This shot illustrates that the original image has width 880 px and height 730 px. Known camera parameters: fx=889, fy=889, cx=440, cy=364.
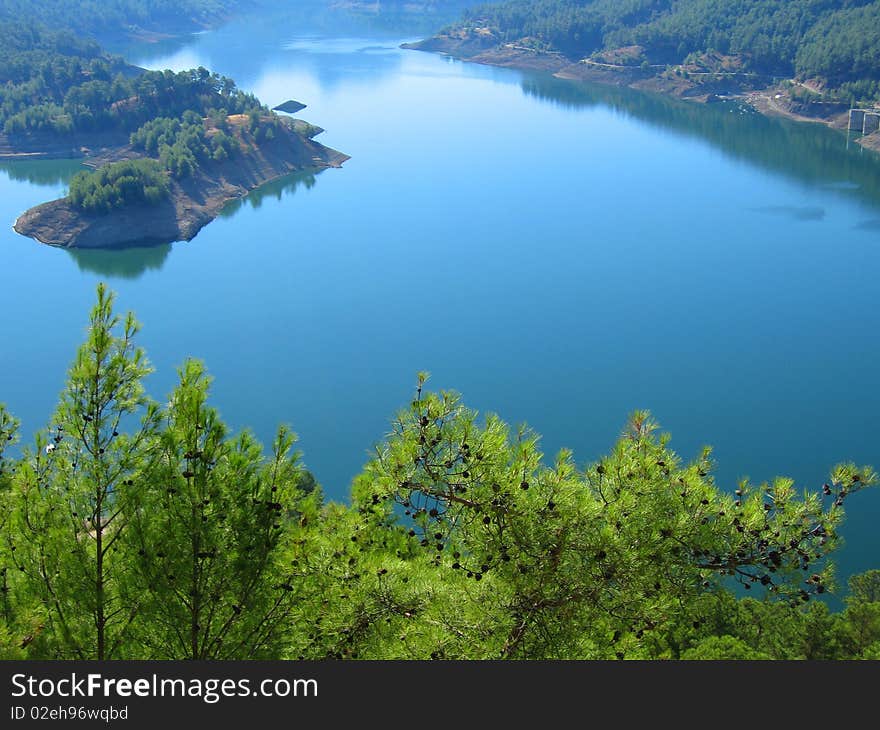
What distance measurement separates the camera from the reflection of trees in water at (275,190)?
26.5 metres

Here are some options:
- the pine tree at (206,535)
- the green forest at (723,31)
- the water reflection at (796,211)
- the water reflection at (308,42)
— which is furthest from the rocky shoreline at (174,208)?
the green forest at (723,31)

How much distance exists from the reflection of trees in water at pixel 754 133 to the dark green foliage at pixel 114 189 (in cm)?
1977

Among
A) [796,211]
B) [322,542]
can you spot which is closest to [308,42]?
[796,211]

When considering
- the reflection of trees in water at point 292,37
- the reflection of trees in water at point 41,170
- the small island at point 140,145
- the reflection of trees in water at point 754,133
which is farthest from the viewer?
the reflection of trees in water at point 292,37

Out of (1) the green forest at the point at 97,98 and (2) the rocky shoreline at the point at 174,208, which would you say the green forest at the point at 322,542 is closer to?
(2) the rocky shoreline at the point at 174,208

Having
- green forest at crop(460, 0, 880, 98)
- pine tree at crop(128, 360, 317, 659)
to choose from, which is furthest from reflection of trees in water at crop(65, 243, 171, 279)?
green forest at crop(460, 0, 880, 98)

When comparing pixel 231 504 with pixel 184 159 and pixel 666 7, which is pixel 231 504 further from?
pixel 666 7

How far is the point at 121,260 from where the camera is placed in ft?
72.7

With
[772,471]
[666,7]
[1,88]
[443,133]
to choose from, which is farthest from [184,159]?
[666,7]

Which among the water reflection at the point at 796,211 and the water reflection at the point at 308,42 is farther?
the water reflection at the point at 308,42

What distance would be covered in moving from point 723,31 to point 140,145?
31289 mm

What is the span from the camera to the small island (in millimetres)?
23250

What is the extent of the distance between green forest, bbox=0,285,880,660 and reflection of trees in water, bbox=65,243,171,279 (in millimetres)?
19139

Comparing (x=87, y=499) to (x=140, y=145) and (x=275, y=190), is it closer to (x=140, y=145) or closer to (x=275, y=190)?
(x=275, y=190)
